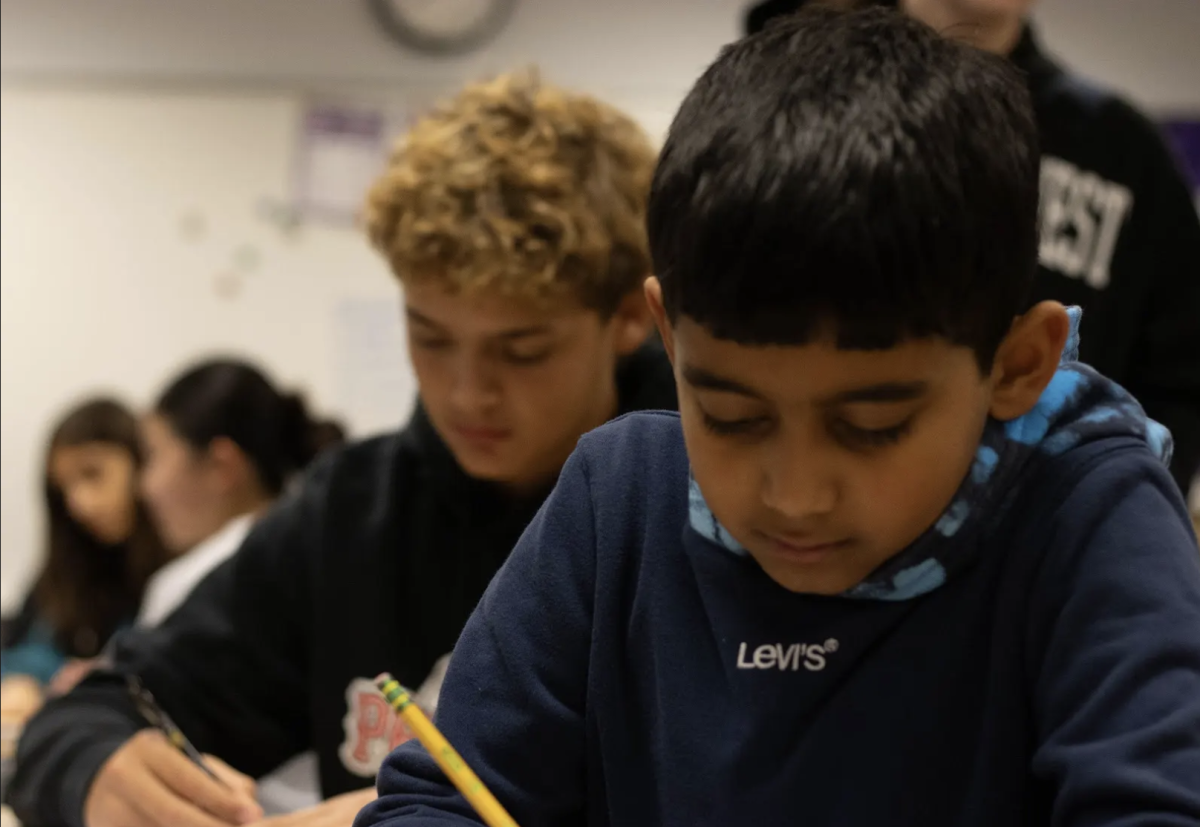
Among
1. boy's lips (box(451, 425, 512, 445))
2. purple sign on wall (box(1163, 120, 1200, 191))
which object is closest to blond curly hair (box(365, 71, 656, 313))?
boy's lips (box(451, 425, 512, 445))

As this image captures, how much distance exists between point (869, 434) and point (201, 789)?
692 mm

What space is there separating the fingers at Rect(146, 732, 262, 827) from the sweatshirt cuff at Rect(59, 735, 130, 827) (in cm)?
7

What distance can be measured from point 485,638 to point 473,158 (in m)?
0.54

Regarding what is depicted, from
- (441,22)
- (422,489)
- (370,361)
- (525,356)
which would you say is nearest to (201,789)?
(422,489)

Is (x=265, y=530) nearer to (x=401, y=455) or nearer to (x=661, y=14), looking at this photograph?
(x=401, y=455)

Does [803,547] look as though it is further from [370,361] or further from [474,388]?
[370,361]

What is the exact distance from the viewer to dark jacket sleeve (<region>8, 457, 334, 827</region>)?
1202 mm

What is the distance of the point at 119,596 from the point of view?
2.84 metres

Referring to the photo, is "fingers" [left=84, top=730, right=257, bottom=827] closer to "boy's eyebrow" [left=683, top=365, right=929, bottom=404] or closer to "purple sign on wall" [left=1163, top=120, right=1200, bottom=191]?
"boy's eyebrow" [left=683, top=365, right=929, bottom=404]

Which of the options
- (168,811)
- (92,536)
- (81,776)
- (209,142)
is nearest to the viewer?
(168,811)

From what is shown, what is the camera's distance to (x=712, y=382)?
0.55m

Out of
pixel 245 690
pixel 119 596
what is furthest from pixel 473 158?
A: pixel 119 596

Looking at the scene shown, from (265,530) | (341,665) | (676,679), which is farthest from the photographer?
(265,530)

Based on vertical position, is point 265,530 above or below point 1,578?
above
